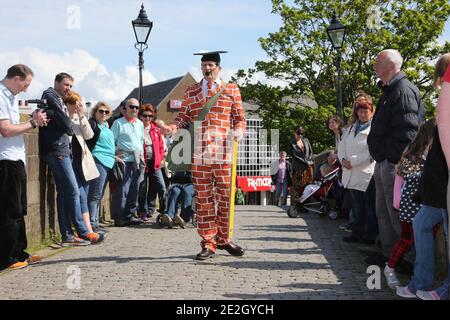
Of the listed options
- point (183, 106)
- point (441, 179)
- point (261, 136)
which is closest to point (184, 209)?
point (183, 106)

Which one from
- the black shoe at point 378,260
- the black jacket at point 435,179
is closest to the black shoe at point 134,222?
the black shoe at point 378,260

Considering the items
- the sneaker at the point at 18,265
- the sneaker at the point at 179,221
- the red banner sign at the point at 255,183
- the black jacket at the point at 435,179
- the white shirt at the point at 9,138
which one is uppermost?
the white shirt at the point at 9,138

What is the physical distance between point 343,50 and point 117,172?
25.8 metres

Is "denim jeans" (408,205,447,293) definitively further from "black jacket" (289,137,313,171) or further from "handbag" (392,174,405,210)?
"black jacket" (289,137,313,171)

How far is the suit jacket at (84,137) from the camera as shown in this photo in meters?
8.29

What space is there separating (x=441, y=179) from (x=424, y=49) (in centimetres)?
3352

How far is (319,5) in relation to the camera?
118 ft

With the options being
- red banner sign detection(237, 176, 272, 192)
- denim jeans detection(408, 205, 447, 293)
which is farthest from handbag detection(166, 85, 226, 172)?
red banner sign detection(237, 176, 272, 192)

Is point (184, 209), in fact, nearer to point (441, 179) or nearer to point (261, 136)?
point (441, 179)

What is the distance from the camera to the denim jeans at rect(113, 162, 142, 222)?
1049cm

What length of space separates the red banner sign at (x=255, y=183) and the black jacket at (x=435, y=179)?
4767 cm

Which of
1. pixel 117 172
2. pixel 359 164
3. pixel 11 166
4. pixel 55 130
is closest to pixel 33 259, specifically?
Answer: pixel 11 166

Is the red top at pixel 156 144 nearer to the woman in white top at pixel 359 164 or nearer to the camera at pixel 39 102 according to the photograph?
the woman in white top at pixel 359 164

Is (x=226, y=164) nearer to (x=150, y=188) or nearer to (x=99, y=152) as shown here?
(x=99, y=152)
